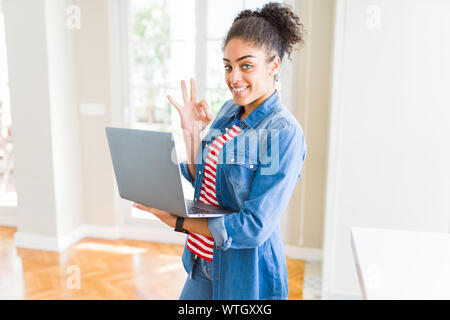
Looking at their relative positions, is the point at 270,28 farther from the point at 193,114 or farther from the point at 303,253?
the point at 303,253

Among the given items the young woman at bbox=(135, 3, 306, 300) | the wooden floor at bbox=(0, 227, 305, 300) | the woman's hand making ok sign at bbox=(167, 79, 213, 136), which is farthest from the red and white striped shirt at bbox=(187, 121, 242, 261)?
the wooden floor at bbox=(0, 227, 305, 300)

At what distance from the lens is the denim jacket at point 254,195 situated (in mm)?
1112

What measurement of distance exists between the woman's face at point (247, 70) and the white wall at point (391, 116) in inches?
48.7

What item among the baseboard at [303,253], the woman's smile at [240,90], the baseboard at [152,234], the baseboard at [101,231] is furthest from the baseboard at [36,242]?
the woman's smile at [240,90]

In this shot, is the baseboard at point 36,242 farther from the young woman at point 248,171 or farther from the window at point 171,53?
the young woman at point 248,171

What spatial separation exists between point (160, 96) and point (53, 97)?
822 millimetres

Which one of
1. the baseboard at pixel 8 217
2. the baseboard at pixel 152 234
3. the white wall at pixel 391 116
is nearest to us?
the white wall at pixel 391 116

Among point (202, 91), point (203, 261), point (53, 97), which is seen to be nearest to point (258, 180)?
point (203, 261)

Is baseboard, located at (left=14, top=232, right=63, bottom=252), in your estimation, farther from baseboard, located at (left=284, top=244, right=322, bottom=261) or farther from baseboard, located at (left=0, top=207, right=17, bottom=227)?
baseboard, located at (left=284, top=244, right=322, bottom=261)

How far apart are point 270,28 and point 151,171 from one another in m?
0.55

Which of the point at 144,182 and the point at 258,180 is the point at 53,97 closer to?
Answer: the point at 144,182

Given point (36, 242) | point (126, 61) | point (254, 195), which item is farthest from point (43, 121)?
point (254, 195)

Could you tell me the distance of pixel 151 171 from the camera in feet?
3.65

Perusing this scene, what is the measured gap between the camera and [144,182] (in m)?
1.16
